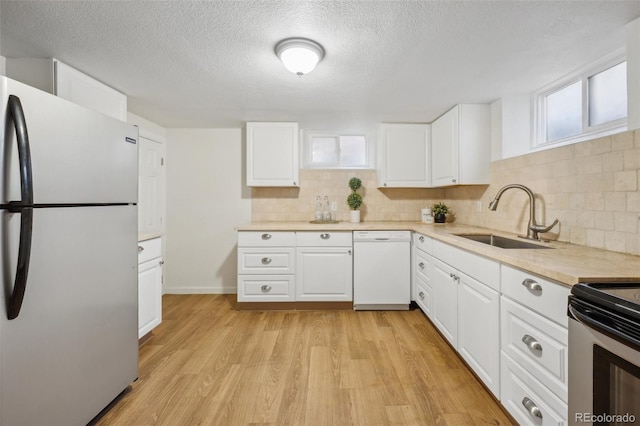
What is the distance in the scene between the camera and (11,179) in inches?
41.1

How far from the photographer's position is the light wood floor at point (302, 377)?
151cm

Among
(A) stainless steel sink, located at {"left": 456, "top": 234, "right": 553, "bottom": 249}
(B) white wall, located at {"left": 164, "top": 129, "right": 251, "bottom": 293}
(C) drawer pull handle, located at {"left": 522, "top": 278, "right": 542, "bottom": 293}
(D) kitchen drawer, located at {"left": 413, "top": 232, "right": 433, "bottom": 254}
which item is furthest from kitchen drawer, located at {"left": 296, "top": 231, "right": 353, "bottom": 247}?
(C) drawer pull handle, located at {"left": 522, "top": 278, "right": 542, "bottom": 293}

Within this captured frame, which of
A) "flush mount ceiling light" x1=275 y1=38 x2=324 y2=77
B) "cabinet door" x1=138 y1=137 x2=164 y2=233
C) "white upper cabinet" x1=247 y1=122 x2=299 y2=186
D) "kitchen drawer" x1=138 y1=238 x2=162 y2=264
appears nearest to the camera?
"flush mount ceiling light" x1=275 y1=38 x2=324 y2=77

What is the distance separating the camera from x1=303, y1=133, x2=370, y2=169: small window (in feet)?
12.4

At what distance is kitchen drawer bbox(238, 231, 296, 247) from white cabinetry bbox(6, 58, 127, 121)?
5.16 feet

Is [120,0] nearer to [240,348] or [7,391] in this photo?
[7,391]

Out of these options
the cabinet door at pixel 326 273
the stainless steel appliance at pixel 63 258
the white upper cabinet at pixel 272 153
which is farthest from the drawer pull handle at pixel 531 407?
the white upper cabinet at pixel 272 153

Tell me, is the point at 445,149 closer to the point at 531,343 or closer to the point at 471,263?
the point at 471,263

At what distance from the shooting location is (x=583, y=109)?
1963 millimetres

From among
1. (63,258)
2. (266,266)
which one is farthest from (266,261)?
(63,258)

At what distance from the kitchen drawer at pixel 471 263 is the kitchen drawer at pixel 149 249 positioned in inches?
89.9

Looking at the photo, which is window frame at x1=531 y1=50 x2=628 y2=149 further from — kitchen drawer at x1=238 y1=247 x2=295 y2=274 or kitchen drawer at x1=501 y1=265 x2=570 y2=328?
kitchen drawer at x1=238 y1=247 x2=295 y2=274

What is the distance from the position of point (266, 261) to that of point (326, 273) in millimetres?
640

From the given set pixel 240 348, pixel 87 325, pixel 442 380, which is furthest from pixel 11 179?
pixel 442 380
